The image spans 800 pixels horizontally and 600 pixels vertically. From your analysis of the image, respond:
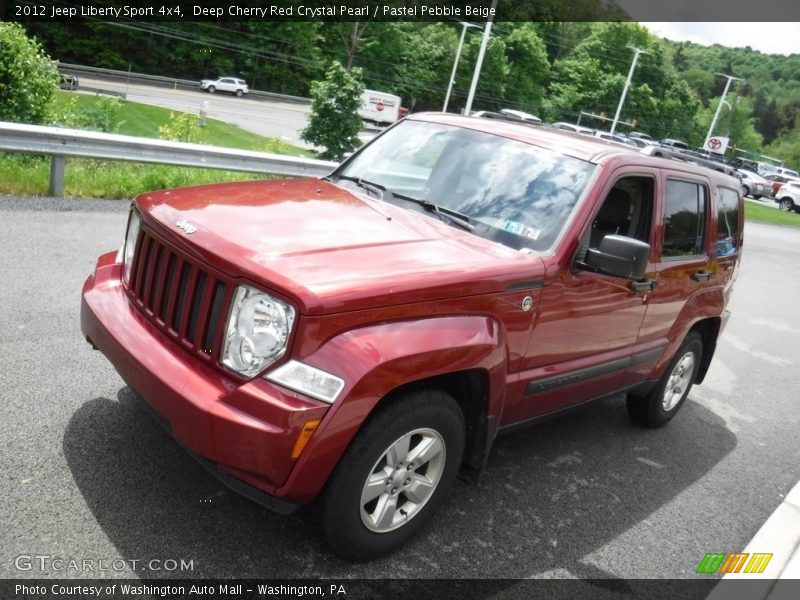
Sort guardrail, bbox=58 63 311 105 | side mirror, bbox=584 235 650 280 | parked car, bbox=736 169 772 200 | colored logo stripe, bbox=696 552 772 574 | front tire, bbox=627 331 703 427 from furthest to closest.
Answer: guardrail, bbox=58 63 311 105 < parked car, bbox=736 169 772 200 < front tire, bbox=627 331 703 427 < colored logo stripe, bbox=696 552 772 574 < side mirror, bbox=584 235 650 280

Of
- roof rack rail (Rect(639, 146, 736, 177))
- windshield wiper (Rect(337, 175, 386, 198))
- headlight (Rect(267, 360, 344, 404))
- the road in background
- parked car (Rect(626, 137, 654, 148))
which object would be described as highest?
parked car (Rect(626, 137, 654, 148))

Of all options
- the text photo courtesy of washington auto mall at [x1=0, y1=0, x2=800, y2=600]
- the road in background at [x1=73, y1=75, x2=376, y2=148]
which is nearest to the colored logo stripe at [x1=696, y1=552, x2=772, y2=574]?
the text photo courtesy of washington auto mall at [x1=0, y1=0, x2=800, y2=600]

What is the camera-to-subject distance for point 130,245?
143 inches

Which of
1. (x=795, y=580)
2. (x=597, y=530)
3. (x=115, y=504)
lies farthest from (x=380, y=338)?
(x=795, y=580)

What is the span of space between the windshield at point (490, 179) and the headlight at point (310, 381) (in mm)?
1402

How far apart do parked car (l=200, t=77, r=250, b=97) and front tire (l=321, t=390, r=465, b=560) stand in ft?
191

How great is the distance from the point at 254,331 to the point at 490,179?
6.05ft

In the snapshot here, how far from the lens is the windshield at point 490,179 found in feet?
12.3

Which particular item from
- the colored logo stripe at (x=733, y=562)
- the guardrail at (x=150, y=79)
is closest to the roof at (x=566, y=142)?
the colored logo stripe at (x=733, y=562)

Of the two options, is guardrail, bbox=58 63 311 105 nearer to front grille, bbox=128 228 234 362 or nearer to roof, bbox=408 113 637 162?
roof, bbox=408 113 637 162

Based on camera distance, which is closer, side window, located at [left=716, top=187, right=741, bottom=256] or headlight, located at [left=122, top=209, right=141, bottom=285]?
headlight, located at [left=122, top=209, right=141, bottom=285]

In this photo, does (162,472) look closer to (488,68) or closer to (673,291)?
(673,291)

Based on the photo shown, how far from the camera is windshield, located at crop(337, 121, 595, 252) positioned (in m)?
3.75

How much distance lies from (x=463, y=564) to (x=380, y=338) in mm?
1288
